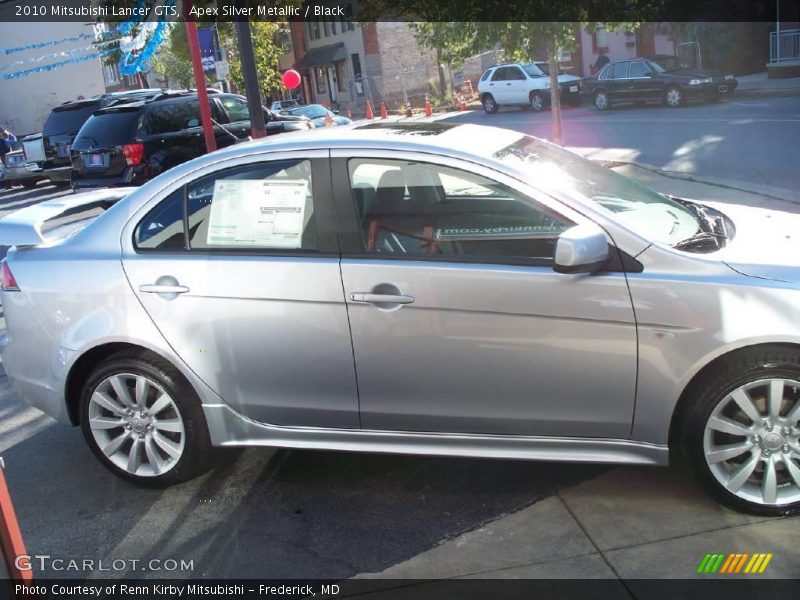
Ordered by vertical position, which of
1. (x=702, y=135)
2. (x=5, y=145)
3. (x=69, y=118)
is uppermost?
(x=69, y=118)

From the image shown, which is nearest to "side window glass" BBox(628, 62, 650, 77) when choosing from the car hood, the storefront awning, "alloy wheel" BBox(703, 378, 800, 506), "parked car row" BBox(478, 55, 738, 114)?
"parked car row" BBox(478, 55, 738, 114)

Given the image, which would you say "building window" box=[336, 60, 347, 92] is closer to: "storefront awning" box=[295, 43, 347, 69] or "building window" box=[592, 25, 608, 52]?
"storefront awning" box=[295, 43, 347, 69]

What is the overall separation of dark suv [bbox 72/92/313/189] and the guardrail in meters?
20.1

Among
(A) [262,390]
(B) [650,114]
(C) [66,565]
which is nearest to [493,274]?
(A) [262,390]

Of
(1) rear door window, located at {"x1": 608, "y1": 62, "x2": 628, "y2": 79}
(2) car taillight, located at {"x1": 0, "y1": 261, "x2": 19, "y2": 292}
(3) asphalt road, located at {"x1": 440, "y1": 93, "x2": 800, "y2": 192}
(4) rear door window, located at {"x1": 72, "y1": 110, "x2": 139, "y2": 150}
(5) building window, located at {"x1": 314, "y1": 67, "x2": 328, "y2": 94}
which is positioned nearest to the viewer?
(2) car taillight, located at {"x1": 0, "y1": 261, "x2": 19, "y2": 292}

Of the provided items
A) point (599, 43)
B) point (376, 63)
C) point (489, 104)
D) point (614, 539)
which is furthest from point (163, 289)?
point (376, 63)

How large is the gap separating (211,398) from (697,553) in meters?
2.21

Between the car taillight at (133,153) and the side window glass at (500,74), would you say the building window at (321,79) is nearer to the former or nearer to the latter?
the side window glass at (500,74)

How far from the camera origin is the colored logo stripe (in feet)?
10.3

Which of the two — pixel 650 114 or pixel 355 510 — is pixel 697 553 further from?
pixel 650 114

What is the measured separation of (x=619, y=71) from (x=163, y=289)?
77.3ft

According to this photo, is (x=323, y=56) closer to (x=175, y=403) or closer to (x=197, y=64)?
(x=197, y=64)

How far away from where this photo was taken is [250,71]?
30.4 feet

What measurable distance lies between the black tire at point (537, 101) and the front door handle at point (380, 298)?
25629 mm
